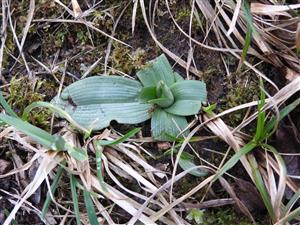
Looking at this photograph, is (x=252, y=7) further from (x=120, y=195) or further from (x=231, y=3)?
(x=120, y=195)

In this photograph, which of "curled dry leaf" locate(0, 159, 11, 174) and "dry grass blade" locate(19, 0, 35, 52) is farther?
"dry grass blade" locate(19, 0, 35, 52)

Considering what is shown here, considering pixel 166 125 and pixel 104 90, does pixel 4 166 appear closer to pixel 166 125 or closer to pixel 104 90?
pixel 104 90

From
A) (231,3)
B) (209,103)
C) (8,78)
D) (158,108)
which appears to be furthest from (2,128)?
(231,3)

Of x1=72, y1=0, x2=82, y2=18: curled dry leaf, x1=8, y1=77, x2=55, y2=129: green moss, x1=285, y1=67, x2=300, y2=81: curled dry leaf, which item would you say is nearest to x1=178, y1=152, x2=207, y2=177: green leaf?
x1=285, y1=67, x2=300, y2=81: curled dry leaf

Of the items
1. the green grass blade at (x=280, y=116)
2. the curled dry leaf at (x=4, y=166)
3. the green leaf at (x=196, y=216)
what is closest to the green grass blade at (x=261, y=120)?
the green grass blade at (x=280, y=116)

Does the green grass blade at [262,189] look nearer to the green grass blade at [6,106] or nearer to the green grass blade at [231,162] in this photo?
the green grass blade at [231,162]

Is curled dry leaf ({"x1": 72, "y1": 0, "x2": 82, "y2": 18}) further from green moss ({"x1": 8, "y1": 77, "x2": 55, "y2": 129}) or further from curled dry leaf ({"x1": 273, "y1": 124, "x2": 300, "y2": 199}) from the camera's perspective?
curled dry leaf ({"x1": 273, "y1": 124, "x2": 300, "y2": 199})

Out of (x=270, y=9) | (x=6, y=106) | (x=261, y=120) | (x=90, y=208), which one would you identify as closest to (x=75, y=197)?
(x=90, y=208)
